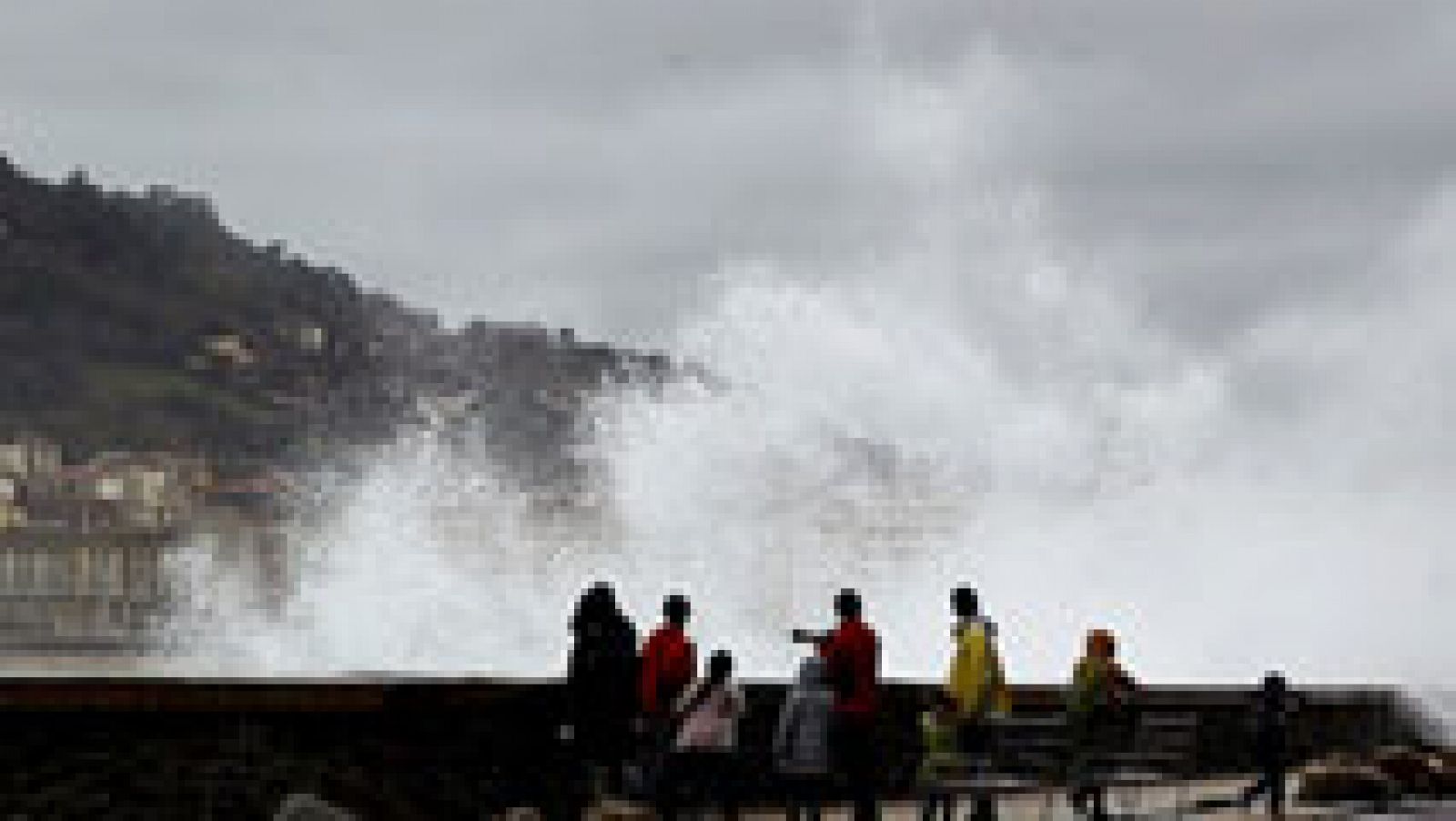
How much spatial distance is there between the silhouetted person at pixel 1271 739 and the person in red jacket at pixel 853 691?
22.1 feet

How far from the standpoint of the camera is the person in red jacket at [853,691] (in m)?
15.2

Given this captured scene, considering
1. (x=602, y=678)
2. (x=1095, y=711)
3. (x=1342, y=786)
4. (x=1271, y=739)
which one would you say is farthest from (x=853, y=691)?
(x=1342, y=786)

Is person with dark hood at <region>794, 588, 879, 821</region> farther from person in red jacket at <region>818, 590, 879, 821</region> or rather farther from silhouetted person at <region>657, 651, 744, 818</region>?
silhouetted person at <region>657, 651, 744, 818</region>

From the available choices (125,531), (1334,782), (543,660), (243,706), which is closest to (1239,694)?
(1334,782)

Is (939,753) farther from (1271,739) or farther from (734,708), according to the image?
(1271,739)

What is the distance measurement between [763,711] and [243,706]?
5.16 meters

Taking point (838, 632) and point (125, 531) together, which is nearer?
point (838, 632)

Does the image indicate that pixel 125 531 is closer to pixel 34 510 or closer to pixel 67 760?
pixel 34 510

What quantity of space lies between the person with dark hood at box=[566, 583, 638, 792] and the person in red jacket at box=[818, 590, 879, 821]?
1400 millimetres

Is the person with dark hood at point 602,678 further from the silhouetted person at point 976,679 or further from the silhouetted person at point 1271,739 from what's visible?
the silhouetted person at point 1271,739

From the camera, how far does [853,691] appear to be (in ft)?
50.4

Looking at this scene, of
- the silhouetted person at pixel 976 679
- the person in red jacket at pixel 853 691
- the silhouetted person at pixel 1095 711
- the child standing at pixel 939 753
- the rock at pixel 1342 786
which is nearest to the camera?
the person in red jacket at pixel 853 691

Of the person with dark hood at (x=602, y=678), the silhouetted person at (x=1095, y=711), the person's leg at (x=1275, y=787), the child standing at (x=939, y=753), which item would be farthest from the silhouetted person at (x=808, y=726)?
the person's leg at (x=1275, y=787)

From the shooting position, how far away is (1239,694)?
91.5 feet
